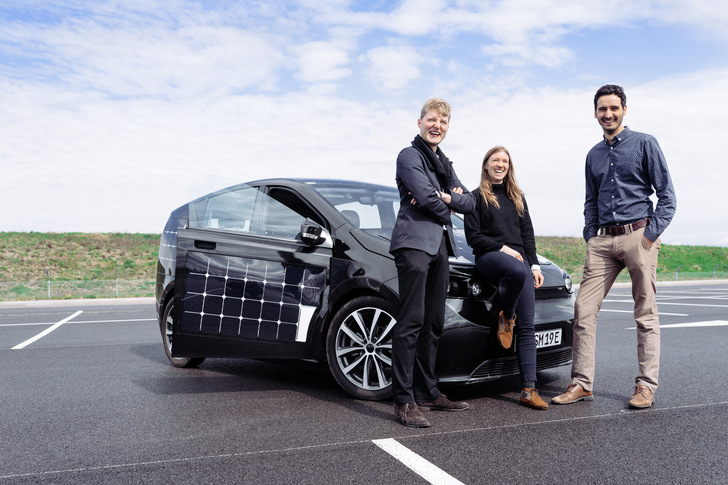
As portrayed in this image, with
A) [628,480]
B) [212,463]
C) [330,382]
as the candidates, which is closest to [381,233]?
[330,382]

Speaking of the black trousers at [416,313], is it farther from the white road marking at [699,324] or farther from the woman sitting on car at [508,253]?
the white road marking at [699,324]

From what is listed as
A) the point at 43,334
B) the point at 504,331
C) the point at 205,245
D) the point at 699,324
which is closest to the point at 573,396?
the point at 504,331

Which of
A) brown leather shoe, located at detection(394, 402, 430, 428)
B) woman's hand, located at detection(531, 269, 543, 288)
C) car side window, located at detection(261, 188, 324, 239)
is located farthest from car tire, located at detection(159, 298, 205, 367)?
woman's hand, located at detection(531, 269, 543, 288)

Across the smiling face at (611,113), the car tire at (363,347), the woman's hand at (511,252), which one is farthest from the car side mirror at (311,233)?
the smiling face at (611,113)

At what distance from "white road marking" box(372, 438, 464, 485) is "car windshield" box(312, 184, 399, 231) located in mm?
1795

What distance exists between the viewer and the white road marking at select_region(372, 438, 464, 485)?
2812 mm

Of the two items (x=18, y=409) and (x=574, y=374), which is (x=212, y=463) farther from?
(x=574, y=374)

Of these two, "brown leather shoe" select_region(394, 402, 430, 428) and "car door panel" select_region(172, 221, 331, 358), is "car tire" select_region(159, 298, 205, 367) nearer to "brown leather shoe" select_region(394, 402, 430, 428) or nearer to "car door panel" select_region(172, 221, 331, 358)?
"car door panel" select_region(172, 221, 331, 358)

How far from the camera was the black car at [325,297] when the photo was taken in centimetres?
427

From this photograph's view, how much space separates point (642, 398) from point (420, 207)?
2031mm

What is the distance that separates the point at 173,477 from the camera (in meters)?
2.93

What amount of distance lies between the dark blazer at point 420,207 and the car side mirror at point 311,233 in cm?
77

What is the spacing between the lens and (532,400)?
4172 millimetres

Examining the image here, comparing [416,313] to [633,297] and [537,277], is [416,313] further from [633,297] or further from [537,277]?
[633,297]
